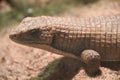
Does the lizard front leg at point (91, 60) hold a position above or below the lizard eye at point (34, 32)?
below

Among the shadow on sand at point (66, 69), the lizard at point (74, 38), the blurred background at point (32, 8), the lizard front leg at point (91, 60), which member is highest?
the blurred background at point (32, 8)

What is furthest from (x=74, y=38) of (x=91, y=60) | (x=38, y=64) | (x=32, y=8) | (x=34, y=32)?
(x=32, y=8)

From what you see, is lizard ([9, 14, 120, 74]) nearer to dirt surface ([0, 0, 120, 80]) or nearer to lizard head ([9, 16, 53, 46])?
lizard head ([9, 16, 53, 46])

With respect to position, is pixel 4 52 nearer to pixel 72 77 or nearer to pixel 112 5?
pixel 72 77

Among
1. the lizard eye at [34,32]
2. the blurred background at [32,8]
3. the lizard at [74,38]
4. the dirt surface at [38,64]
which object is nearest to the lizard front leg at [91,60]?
the lizard at [74,38]

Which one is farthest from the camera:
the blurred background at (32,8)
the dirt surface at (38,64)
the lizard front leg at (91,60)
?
the blurred background at (32,8)

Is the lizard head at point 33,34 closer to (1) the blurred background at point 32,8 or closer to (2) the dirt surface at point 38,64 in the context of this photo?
(2) the dirt surface at point 38,64

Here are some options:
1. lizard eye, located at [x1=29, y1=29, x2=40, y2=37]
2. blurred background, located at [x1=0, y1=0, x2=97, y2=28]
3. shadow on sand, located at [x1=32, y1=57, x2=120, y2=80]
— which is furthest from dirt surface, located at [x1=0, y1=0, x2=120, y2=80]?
blurred background, located at [x1=0, y1=0, x2=97, y2=28]
